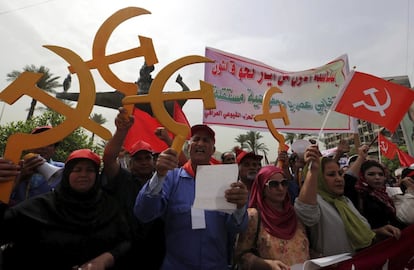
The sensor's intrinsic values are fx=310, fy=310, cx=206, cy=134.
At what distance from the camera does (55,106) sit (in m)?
1.75

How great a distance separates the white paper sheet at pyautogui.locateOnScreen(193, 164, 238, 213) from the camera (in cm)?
154

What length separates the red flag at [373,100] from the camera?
2.88 m

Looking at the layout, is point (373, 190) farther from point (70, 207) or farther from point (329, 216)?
point (70, 207)

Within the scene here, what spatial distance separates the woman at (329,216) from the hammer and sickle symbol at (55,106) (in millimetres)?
1271

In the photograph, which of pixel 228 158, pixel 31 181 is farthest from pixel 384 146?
pixel 31 181

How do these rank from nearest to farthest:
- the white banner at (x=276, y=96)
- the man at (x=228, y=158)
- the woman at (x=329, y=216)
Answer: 1. the woman at (x=329, y=216)
2. the man at (x=228, y=158)
3. the white banner at (x=276, y=96)

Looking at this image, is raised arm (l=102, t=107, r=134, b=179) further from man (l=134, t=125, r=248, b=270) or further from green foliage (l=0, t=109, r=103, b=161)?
green foliage (l=0, t=109, r=103, b=161)

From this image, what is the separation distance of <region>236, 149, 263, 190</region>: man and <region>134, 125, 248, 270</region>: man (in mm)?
1175

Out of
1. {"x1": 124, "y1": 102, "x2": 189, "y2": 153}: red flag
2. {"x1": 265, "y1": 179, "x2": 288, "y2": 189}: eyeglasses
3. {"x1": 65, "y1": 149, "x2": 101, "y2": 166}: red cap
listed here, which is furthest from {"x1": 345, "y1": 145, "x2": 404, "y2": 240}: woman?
{"x1": 65, "y1": 149, "x2": 101, "y2": 166}: red cap

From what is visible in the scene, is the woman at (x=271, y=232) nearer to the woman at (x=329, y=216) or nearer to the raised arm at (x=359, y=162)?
the woman at (x=329, y=216)

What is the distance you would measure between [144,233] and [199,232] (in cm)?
37

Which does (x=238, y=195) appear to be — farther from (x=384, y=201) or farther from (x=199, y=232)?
(x=384, y=201)

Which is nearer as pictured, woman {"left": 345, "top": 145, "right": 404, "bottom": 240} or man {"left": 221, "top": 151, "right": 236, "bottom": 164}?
woman {"left": 345, "top": 145, "right": 404, "bottom": 240}

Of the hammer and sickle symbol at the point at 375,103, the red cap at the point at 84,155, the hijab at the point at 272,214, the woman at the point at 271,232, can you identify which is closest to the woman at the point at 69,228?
the red cap at the point at 84,155
